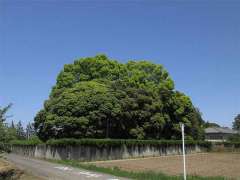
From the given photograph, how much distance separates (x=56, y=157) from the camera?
4388cm

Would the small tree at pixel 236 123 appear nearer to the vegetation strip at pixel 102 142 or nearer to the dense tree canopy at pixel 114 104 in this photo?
the dense tree canopy at pixel 114 104

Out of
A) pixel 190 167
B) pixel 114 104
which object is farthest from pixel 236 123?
pixel 190 167

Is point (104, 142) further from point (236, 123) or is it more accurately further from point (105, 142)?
point (236, 123)

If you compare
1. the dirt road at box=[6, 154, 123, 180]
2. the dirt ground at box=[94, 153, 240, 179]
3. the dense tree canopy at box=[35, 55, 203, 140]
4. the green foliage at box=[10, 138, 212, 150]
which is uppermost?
the dense tree canopy at box=[35, 55, 203, 140]

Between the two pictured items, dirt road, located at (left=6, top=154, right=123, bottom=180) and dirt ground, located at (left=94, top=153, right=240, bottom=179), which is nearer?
dirt road, located at (left=6, top=154, right=123, bottom=180)

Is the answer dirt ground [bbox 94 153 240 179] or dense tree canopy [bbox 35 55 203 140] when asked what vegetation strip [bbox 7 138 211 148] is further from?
dirt ground [bbox 94 153 240 179]

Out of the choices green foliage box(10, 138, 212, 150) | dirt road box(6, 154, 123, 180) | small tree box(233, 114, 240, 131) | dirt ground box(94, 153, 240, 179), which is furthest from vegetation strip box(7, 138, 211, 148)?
small tree box(233, 114, 240, 131)

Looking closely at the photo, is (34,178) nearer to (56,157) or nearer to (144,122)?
(56,157)

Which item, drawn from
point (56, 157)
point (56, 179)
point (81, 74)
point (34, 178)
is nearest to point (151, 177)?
point (56, 179)

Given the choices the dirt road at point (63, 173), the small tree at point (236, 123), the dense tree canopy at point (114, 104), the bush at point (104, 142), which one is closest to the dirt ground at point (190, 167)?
the bush at point (104, 142)

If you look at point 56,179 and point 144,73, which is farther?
point 144,73

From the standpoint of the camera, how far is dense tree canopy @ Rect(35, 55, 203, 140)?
46594 millimetres

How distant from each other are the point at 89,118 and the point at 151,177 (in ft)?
84.6

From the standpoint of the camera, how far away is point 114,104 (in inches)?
1930
